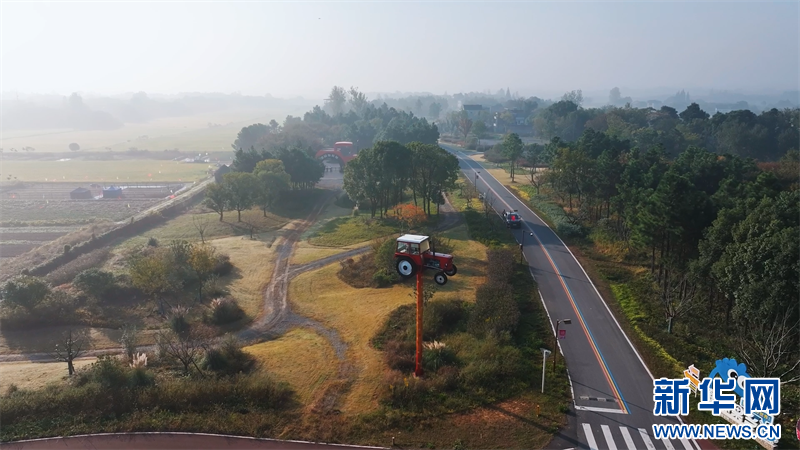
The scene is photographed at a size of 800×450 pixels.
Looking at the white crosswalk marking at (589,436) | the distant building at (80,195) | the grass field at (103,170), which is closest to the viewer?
the white crosswalk marking at (589,436)

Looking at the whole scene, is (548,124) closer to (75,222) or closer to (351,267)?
(351,267)

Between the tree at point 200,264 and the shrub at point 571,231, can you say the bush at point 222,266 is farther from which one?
the shrub at point 571,231

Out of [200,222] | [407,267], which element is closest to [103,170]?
[200,222]

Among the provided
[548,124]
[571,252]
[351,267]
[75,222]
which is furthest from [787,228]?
[548,124]

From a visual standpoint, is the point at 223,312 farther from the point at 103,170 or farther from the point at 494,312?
the point at 103,170

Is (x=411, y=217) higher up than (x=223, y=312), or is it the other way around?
(x=411, y=217)

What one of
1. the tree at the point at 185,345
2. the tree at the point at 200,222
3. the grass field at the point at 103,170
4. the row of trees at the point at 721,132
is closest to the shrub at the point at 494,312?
the tree at the point at 185,345
